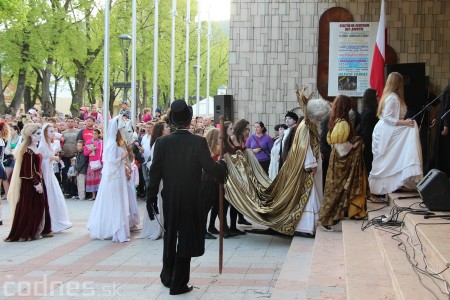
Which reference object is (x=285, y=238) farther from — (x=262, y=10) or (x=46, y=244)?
(x=262, y=10)

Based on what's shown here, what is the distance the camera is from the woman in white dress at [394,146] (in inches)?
346

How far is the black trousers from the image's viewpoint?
675 cm

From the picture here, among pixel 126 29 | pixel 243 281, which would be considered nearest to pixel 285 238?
pixel 243 281

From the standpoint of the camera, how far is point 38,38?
32.8 meters

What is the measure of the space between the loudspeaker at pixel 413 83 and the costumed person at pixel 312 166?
9.04 ft

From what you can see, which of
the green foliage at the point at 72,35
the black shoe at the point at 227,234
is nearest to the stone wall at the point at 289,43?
the black shoe at the point at 227,234

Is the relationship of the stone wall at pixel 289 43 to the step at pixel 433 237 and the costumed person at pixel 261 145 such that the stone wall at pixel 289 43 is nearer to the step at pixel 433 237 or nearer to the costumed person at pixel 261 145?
the costumed person at pixel 261 145

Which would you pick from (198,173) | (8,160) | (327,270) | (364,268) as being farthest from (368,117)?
(8,160)

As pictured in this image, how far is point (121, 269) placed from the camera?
26.4 feet

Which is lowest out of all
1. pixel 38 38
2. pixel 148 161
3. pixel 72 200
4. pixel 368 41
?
pixel 72 200

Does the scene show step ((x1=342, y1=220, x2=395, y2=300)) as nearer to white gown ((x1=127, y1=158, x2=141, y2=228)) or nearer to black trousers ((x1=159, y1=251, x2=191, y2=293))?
black trousers ((x1=159, y1=251, x2=191, y2=293))

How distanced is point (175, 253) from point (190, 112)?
1.52m

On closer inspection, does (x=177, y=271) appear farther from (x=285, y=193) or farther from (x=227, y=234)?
(x=227, y=234)


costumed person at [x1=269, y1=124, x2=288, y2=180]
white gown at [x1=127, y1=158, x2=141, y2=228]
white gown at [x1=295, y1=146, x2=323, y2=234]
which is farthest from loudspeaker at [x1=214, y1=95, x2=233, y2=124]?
white gown at [x1=295, y1=146, x2=323, y2=234]
